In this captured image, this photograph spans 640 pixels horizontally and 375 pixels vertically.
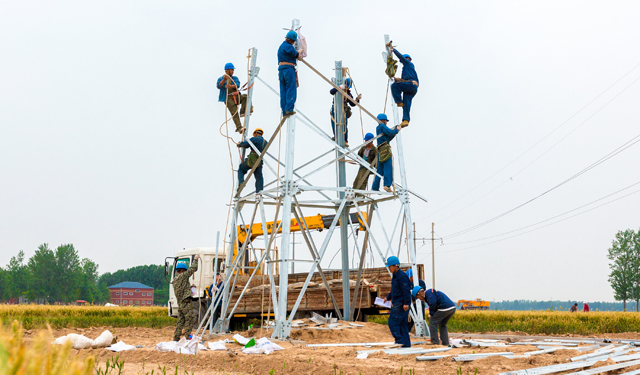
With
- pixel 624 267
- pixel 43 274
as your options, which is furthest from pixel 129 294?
pixel 624 267

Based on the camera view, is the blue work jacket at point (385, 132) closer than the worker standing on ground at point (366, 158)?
Yes

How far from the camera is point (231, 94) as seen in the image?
14023mm

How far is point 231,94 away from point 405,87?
4.53 meters

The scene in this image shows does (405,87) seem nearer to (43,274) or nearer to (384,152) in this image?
(384,152)

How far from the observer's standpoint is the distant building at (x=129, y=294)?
405 ft

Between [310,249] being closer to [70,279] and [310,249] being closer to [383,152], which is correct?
[383,152]

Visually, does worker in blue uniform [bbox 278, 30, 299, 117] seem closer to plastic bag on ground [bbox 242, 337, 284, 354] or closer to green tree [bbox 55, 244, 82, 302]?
plastic bag on ground [bbox 242, 337, 284, 354]

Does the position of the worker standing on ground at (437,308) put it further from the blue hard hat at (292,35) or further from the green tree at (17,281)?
the green tree at (17,281)

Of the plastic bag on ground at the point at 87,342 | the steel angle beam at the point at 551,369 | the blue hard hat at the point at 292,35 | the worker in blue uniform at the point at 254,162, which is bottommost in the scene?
the plastic bag on ground at the point at 87,342

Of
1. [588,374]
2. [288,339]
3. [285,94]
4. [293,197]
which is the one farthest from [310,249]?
[588,374]

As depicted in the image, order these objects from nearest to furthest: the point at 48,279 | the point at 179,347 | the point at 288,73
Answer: the point at 179,347
the point at 288,73
the point at 48,279

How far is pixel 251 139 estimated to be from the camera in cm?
1436

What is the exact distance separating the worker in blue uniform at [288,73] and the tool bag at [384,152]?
2.76m

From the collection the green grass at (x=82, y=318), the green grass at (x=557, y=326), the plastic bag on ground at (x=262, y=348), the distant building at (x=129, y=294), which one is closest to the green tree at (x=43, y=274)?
the distant building at (x=129, y=294)
